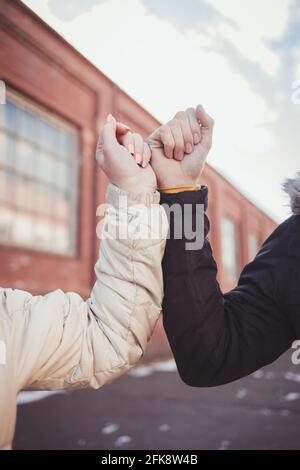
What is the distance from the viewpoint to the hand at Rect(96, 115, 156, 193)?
84 centimetres

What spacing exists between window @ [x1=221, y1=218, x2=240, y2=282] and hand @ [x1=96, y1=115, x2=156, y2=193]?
1248cm

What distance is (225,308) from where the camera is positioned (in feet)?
3.25

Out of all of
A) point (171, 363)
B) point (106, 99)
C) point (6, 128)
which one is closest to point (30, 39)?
point (6, 128)

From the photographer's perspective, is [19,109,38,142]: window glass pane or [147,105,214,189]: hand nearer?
[147,105,214,189]: hand

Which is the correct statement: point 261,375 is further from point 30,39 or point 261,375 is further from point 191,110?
point 191,110

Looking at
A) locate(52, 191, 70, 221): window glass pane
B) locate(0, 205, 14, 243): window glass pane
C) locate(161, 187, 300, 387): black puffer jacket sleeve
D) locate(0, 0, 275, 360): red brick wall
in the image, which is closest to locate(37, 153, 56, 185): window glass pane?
locate(52, 191, 70, 221): window glass pane

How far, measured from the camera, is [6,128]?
207 inches

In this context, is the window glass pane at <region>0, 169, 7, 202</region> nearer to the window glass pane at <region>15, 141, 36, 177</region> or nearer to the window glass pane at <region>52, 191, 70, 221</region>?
the window glass pane at <region>15, 141, 36, 177</region>

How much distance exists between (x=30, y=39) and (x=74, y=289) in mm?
3199

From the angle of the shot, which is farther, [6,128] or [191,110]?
[6,128]

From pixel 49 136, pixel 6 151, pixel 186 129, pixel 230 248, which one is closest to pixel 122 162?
pixel 186 129

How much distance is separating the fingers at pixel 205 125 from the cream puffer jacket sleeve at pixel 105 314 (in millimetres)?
174
